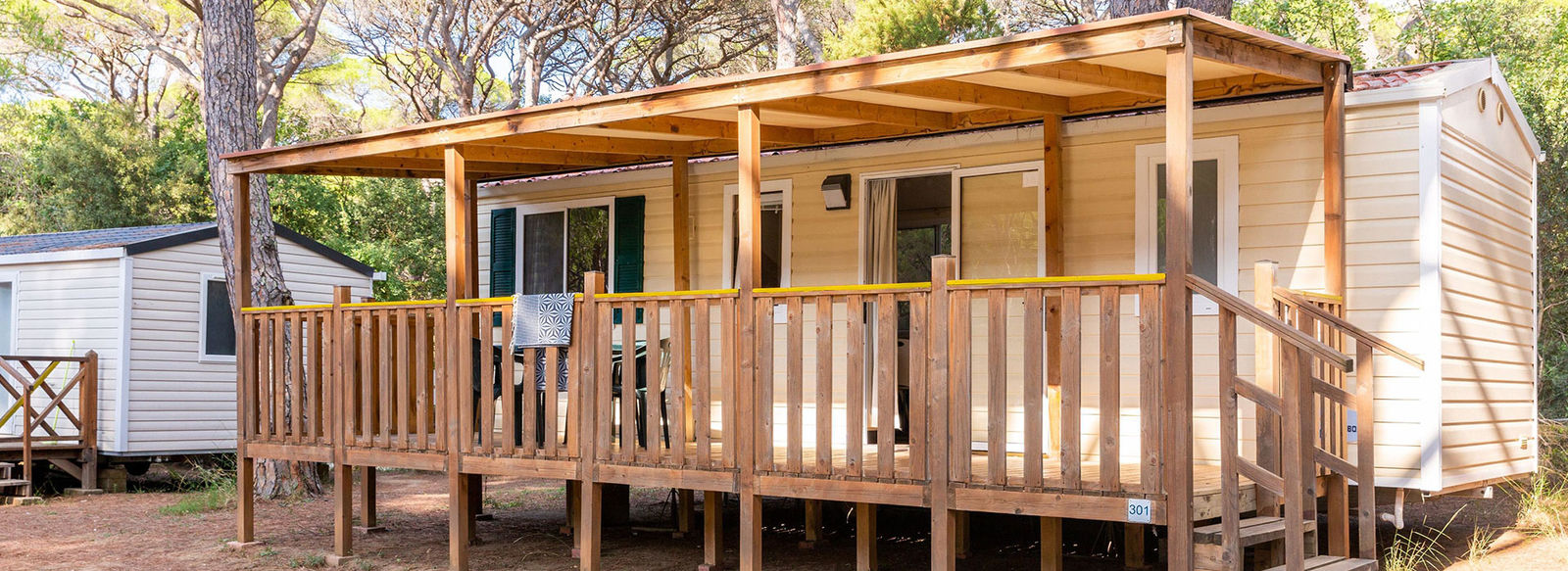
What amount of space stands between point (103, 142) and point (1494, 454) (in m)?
21.7

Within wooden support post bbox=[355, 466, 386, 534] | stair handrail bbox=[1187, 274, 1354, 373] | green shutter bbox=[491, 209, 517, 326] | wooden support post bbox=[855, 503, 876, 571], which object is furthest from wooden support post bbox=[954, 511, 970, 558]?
green shutter bbox=[491, 209, 517, 326]

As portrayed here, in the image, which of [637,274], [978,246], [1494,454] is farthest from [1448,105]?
[637,274]

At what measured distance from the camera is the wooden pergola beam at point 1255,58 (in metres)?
5.64

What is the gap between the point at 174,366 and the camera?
1450 centimetres

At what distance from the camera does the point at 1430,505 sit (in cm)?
1069

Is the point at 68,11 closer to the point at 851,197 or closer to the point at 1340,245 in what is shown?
the point at 851,197

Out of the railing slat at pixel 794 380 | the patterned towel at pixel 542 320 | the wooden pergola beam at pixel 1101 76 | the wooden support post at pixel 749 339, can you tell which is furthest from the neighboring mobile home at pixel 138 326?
the wooden pergola beam at pixel 1101 76

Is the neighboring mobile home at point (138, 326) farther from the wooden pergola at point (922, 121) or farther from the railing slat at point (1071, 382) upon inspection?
the railing slat at point (1071, 382)

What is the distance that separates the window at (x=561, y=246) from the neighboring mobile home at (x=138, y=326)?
16.9ft

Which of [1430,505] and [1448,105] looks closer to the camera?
[1448,105]

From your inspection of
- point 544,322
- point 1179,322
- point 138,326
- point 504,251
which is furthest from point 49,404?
point 1179,322

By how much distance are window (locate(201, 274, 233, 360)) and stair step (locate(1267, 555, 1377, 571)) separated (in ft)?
39.6

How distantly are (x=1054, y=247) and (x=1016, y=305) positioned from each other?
1.73 ft

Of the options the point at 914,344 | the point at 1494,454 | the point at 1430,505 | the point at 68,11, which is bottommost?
the point at 1430,505
